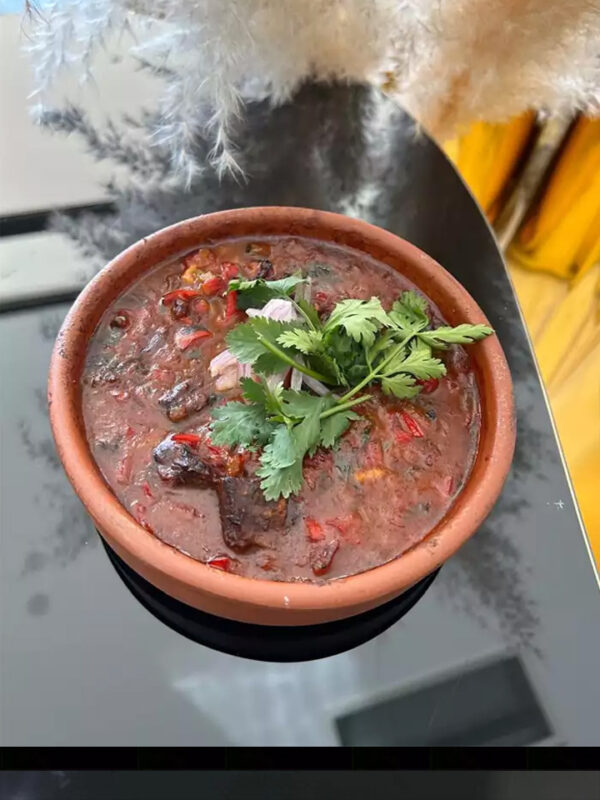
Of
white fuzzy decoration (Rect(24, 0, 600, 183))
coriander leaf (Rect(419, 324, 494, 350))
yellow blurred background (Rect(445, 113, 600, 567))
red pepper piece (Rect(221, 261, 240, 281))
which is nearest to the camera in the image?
coriander leaf (Rect(419, 324, 494, 350))

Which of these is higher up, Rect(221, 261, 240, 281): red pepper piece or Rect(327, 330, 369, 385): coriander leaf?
Rect(327, 330, 369, 385): coriander leaf

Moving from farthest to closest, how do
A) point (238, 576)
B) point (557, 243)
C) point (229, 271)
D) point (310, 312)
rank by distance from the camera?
1. point (557, 243)
2. point (229, 271)
3. point (310, 312)
4. point (238, 576)

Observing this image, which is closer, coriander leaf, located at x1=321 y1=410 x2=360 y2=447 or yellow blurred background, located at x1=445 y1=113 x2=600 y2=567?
coriander leaf, located at x1=321 y1=410 x2=360 y2=447

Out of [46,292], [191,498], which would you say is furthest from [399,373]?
[46,292]

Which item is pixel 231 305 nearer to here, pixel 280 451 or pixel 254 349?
pixel 254 349

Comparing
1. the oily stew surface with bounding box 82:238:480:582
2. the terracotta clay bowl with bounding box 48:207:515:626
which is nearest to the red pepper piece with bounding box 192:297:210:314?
the oily stew surface with bounding box 82:238:480:582

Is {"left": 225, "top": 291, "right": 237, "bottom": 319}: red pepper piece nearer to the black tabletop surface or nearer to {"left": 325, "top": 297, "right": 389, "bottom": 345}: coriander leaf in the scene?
{"left": 325, "top": 297, "right": 389, "bottom": 345}: coriander leaf

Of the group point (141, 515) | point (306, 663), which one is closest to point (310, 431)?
point (141, 515)

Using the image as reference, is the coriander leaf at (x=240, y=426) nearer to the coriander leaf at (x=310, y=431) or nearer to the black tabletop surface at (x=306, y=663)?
the coriander leaf at (x=310, y=431)

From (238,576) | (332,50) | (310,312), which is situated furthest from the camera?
(332,50)
